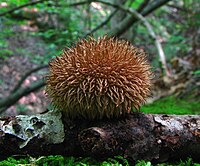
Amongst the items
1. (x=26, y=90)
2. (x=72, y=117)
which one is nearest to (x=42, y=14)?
(x=26, y=90)

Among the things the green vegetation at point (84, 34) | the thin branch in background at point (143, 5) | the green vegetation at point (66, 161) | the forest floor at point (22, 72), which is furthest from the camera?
the forest floor at point (22, 72)

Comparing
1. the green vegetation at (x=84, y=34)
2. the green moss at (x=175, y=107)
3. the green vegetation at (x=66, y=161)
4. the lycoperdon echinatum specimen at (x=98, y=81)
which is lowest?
the green vegetation at (x=66, y=161)

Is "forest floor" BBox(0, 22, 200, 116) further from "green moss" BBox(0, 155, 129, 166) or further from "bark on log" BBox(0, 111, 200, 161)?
"green moss" BBox(0, 155, 129, 166)

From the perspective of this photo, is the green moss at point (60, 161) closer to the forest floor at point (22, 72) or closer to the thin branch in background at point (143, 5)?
the thin branch in background at point (143, 5)

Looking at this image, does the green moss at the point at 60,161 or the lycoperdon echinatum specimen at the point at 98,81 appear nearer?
the green moss at the point at 60,161

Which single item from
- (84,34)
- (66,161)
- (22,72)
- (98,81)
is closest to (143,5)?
A: (84,34)

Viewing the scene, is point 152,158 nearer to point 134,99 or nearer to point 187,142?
point 187,142

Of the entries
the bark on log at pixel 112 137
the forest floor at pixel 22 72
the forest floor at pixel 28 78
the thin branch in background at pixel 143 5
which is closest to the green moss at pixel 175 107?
the forest floor at pixel 28 78
